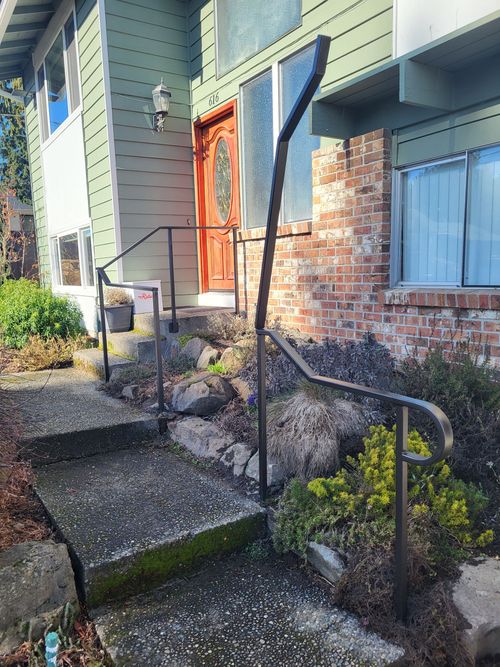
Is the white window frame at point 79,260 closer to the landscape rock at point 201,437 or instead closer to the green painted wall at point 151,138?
the green painted wall at point 151,138

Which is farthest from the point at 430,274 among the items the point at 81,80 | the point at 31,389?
the point at 81,80

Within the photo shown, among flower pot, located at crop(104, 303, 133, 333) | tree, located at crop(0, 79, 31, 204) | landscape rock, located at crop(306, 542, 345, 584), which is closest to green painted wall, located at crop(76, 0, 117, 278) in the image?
flower pot, located at crop(104, 303, 133, 333)

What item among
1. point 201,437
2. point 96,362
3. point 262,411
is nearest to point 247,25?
point 96,362

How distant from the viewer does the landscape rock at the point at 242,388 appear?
346 centimetres

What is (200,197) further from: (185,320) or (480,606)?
(480,606)

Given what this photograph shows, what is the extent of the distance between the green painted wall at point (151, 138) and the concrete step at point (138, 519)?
3.28 metres

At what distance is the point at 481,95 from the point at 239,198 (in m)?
2.92

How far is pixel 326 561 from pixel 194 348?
8.75ft

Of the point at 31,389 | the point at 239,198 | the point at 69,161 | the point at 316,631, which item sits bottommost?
the point at 316,631

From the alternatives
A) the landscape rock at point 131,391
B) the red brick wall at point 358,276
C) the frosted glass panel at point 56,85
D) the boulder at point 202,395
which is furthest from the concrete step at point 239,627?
the frosted glass panel at point 56,85

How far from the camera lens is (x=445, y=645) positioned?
167 centimetres

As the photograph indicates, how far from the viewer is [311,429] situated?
251 cm

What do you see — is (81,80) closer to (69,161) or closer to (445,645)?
(69,161)

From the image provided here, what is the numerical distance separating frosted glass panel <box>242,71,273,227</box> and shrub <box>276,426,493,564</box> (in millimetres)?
3296
